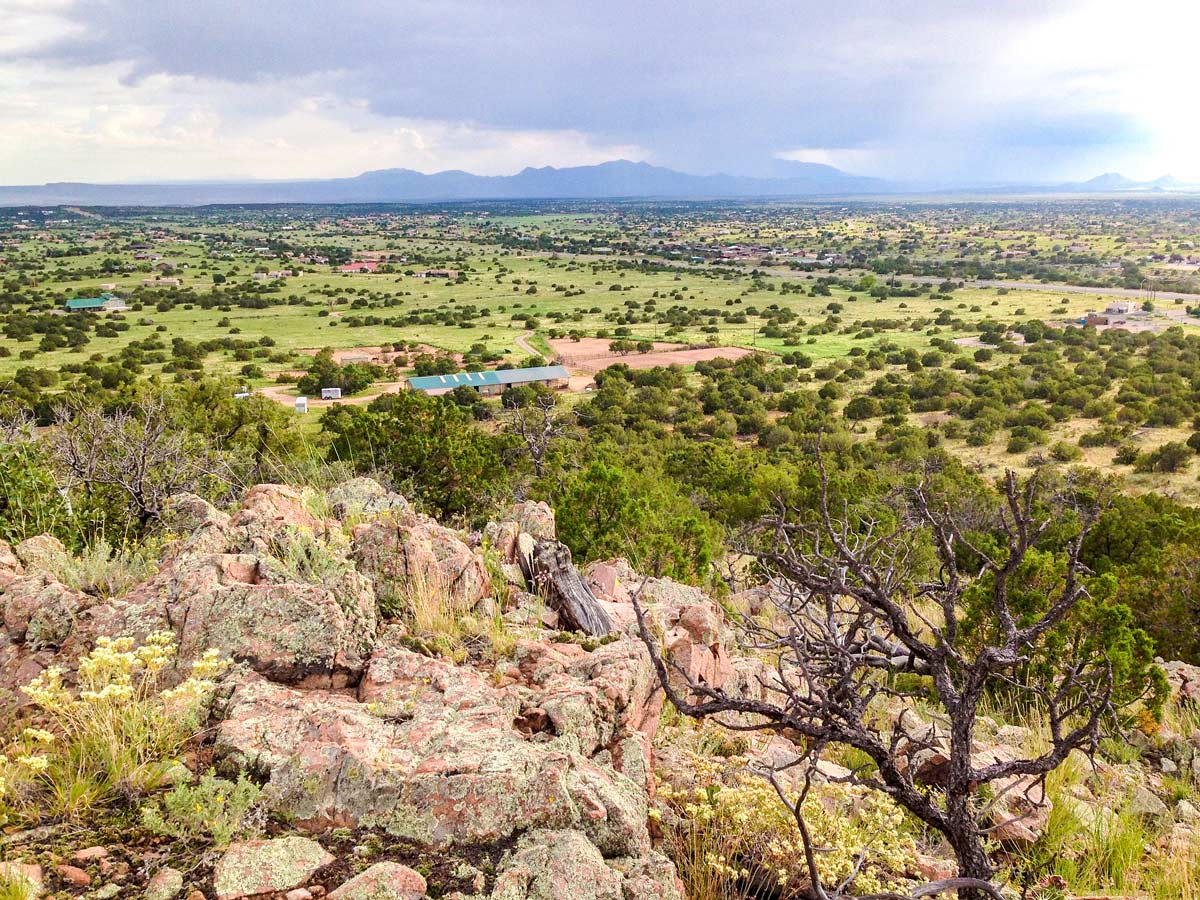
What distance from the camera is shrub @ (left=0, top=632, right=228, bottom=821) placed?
11.3ft

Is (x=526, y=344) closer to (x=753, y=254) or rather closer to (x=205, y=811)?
(x=205, y=811)

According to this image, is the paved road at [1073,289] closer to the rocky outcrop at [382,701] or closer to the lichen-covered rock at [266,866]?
the rocky outcrop at [382,701]

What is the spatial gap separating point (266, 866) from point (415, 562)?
292cm

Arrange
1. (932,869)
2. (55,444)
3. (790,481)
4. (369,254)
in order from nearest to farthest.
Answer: (932,869) → (55,444) → (790,481) → (369,254)

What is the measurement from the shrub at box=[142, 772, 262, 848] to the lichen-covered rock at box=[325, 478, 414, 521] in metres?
3.49

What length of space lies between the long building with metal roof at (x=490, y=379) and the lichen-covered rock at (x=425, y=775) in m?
44.4

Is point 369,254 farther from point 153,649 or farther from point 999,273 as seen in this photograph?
point 153,649

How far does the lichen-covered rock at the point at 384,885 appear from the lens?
10.0 feet

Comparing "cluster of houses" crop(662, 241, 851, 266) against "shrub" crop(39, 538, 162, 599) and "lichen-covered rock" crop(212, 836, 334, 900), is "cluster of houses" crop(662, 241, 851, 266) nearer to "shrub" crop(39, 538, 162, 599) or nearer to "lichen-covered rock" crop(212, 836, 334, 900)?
"shrub" crop(39, 538, 162, 599)

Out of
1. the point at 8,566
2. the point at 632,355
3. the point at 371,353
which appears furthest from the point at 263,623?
the point at 632,355

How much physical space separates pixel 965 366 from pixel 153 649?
60.4 metres

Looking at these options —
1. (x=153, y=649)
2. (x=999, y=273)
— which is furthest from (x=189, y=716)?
(x=999, y=273)

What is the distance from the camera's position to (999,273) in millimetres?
111812

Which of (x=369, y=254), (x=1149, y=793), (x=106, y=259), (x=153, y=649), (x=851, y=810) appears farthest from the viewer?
(x=369, y=254)
